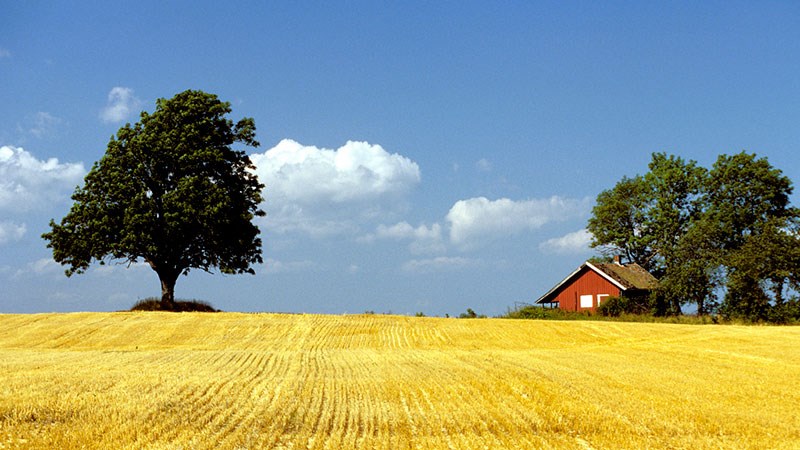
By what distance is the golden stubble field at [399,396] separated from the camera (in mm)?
12641

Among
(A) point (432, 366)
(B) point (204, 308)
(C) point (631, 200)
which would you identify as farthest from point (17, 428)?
(C) point (631, 200)

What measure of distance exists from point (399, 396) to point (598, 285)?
185 ft

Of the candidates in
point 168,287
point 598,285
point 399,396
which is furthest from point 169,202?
point 598,285

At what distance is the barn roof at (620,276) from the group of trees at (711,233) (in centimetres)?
273

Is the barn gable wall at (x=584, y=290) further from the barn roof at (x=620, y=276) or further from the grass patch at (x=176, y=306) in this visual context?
the grass patch at (x=176, y=306)

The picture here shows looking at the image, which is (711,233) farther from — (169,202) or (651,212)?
(169,202)

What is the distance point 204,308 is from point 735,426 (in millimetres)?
43674

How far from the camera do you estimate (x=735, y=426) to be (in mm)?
14305

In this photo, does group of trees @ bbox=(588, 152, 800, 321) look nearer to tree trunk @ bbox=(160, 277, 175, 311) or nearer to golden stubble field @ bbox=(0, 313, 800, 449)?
golden stubble field @ bbox=(0, 313, 800, 449)

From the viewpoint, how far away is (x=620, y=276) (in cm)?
6988

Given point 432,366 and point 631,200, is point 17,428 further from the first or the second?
point 631,200

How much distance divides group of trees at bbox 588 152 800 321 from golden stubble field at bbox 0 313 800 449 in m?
25.5

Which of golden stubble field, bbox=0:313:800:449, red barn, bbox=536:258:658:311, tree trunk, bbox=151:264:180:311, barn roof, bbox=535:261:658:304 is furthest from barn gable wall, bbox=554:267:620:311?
tree trunk, bbox=151:264:180:311

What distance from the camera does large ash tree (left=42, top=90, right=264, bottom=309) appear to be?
47.6 m
